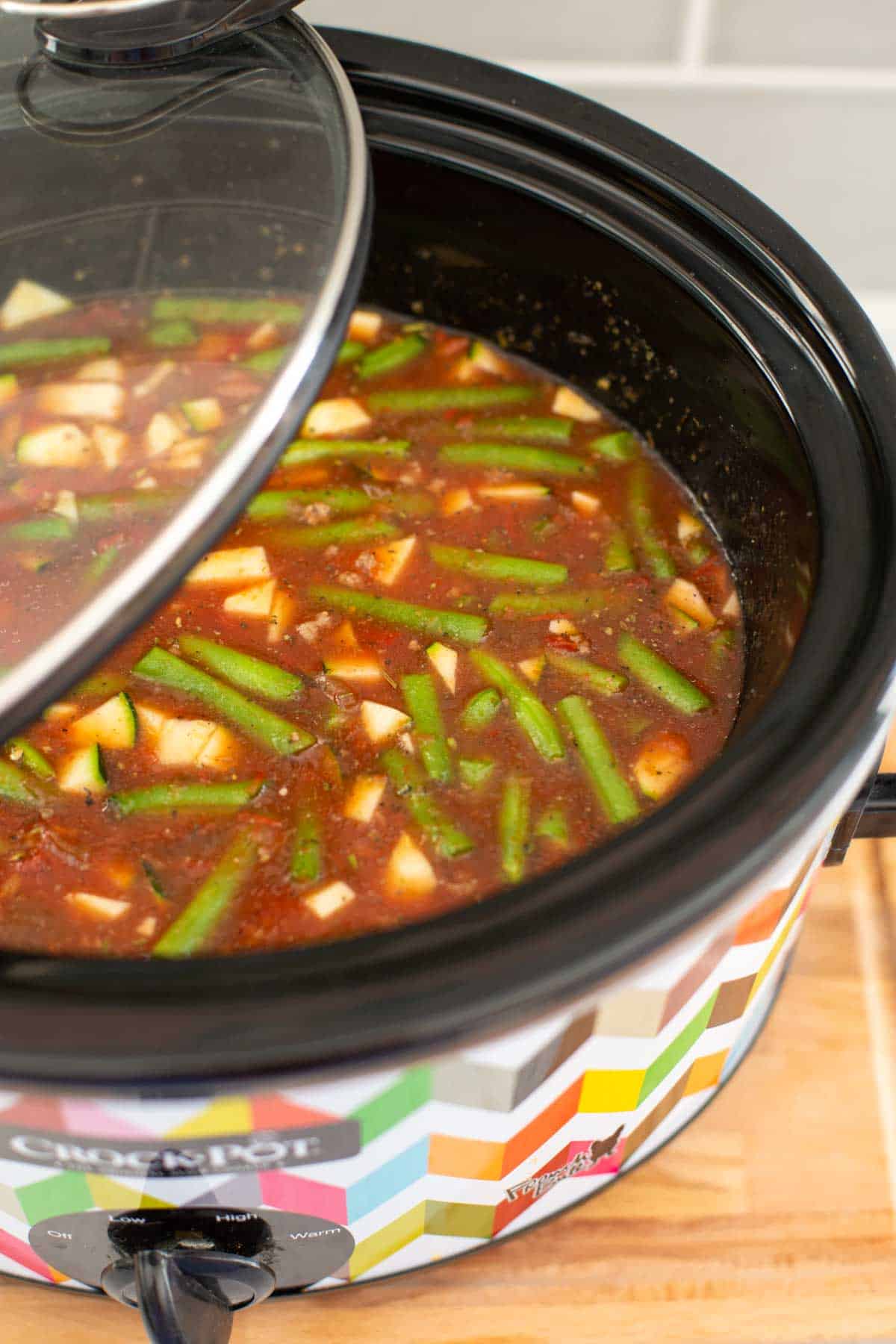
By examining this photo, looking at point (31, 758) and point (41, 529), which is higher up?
point (41, 529)

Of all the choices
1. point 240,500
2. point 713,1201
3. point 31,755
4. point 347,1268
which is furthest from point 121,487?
point 713,1201

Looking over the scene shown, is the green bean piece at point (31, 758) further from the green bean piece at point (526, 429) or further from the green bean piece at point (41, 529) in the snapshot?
the green bean piece at point (526, 429)

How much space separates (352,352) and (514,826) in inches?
30.8

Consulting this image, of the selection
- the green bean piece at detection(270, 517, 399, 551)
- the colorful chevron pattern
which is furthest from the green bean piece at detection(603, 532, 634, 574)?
the colorful chevron pattern

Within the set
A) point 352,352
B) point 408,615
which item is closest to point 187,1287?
point 408,615

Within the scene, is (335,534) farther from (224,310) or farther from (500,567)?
(224,310)

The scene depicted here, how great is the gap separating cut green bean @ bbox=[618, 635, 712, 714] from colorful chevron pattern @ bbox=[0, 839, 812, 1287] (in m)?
0.25

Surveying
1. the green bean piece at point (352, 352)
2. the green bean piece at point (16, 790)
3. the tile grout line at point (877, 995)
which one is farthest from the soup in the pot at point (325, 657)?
the tile grout line at point (877, 995)

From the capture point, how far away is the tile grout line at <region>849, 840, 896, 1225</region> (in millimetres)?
1385

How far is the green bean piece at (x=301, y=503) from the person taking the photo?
1.51 m

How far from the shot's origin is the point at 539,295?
163 cm

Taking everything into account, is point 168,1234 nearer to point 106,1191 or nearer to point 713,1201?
point 106,1191

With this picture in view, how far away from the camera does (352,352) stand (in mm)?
1720

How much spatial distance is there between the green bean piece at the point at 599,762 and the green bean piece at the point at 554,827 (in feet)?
0.15
